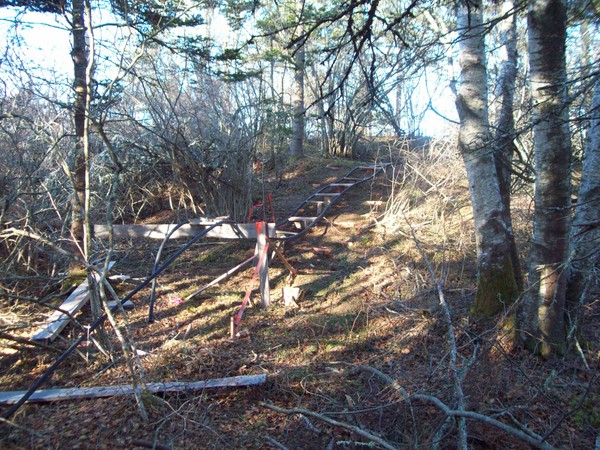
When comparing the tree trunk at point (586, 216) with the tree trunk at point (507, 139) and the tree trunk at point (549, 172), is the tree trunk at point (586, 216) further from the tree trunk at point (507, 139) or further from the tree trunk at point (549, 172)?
the tree trunk at point (507, 139)

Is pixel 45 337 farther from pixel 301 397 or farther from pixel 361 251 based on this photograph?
pixel 361 251

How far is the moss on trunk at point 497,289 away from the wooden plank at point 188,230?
119 inches

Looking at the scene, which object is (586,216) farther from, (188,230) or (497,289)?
(188,230)

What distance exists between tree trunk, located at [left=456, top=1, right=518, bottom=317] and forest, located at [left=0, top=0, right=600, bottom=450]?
0.02m

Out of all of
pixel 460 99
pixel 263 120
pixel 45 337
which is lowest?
pixel 45 337

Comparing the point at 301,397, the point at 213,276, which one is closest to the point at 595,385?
the point at 301,397

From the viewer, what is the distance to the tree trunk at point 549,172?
11.9ft

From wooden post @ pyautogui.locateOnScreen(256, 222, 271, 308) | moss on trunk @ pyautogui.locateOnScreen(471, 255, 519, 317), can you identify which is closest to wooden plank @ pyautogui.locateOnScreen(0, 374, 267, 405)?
wooden post @ pyautogui.locateOnScreen(256, 222, 271, 308)

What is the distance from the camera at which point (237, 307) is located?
625 centimetres

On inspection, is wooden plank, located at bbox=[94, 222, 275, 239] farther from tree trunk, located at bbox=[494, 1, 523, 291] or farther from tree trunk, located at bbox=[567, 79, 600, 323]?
tree trunk, located at bbox=[567, 79, 600, 323]

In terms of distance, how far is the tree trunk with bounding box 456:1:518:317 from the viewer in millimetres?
4824

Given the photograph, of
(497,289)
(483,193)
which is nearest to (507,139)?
(483,193)

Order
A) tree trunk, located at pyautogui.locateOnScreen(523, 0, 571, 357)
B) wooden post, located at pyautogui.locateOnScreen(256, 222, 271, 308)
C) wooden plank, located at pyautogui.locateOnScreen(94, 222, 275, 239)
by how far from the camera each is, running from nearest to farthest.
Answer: tree trunk, located at pyautogui.locateOnScreen(523, 0, 571, 357), wooden post, located at pyautogui.locateOnScreen(256, 222, 271, 308), wooden plank, located at pyautogui.locateOnScreen(94, 222, 275, 239)

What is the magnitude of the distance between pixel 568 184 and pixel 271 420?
3.31m
